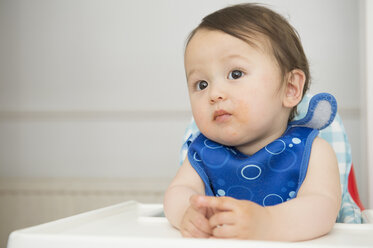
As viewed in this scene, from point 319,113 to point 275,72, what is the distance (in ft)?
0.44

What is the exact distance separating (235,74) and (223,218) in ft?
1.00

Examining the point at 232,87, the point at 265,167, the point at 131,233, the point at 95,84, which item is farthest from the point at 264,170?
Result: the point at 95,84

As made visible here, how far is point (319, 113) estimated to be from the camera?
0.83 metres

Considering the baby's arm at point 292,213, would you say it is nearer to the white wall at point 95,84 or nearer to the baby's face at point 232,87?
the baby's face at point 232,87

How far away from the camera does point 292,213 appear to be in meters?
0.61

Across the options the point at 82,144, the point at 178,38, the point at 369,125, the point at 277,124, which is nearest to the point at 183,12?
the point at 178,38

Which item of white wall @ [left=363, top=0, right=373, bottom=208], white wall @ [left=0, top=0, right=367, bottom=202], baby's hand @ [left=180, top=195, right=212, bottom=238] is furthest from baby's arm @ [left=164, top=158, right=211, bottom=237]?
white wall @ [left=0, top=0, right=367, bottom=202]

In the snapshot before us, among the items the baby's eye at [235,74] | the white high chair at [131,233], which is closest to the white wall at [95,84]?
the white high chair at [131,233]

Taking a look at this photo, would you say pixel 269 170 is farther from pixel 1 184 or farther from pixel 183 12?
pixel 1 184

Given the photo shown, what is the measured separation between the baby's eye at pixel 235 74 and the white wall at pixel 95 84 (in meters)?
1.25

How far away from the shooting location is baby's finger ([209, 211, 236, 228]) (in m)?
0.54

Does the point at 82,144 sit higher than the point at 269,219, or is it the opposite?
the point at 269,219

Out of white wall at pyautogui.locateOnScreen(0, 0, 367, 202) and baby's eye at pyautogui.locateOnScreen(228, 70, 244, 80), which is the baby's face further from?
white wall at pyautogui.locateOnScreen(0, 0, 367, 202)

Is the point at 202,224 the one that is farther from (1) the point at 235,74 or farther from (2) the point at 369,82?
(2) the point at 369,82
